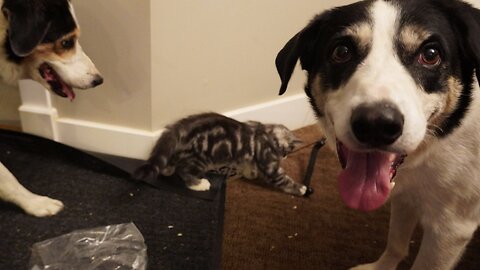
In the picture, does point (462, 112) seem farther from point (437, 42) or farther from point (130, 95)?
point (130, 95)

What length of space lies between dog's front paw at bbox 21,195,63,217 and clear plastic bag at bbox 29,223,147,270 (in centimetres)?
20

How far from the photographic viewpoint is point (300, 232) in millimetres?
1706

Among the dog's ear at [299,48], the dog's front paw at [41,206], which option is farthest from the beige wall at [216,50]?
the dog's ear at [299,48]

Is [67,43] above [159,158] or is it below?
above

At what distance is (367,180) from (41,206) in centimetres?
131

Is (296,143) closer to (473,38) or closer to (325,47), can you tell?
(325,47)

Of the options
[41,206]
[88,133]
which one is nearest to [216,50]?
[88,133]

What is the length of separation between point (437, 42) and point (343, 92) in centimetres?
24

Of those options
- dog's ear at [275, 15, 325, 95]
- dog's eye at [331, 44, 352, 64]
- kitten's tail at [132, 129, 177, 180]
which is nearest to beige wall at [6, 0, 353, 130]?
kitten's tail at [132, 129, 177, 180]

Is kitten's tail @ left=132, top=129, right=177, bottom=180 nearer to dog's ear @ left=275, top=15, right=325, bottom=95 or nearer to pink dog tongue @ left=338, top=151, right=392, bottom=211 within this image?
dog's ear @ left=275, top=15, right=325, bottom=95

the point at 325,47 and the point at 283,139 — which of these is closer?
the point at 325,47

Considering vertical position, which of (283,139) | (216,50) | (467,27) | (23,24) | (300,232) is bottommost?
(300,232)

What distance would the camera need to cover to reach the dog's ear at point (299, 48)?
1115mm

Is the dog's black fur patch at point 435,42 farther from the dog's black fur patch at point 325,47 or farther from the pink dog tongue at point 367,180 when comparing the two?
the pink dog tongue at point 367,180
